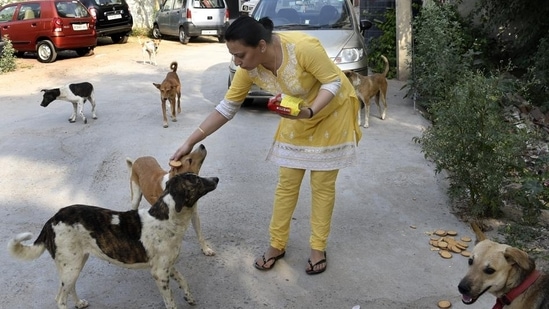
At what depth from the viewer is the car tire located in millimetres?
20434

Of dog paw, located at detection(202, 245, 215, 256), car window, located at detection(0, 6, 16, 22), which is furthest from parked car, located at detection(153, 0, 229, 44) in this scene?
dog paw, located at detection(202, 245, 215, 256)

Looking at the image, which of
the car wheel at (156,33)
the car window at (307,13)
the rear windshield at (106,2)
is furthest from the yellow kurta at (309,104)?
the car wheel at (156,33)

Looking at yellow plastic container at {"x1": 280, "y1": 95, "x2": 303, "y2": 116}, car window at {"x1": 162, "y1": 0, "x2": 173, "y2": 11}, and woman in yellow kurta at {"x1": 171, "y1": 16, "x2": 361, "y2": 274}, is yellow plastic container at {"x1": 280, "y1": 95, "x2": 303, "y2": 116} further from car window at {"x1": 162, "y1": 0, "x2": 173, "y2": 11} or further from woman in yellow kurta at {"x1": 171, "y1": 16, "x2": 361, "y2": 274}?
car window at {"x1": 162, "y1": 0, "x2": 173, "y2": 11}

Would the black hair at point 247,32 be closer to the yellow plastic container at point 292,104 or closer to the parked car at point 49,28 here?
the yellow plastic container at point 292,104

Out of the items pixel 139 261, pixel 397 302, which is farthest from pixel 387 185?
pixel 139 261

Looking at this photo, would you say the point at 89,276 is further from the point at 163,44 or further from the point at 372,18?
the point at 163,44

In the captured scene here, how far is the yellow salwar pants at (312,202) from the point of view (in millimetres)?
4055

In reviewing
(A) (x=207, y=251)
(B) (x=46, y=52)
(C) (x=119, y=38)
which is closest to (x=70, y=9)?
(B) (x=46, y=52)

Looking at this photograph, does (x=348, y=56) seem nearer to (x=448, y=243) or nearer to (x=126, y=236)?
(x=448, y=243)

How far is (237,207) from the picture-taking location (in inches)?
221

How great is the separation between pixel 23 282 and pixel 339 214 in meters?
3.02

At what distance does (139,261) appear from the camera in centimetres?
362

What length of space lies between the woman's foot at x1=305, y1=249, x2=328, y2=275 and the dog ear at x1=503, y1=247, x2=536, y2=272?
158 cm

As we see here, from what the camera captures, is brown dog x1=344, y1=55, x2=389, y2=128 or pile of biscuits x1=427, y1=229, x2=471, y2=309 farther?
brown dog x1=344, y1=55, x2=389, y2=128
